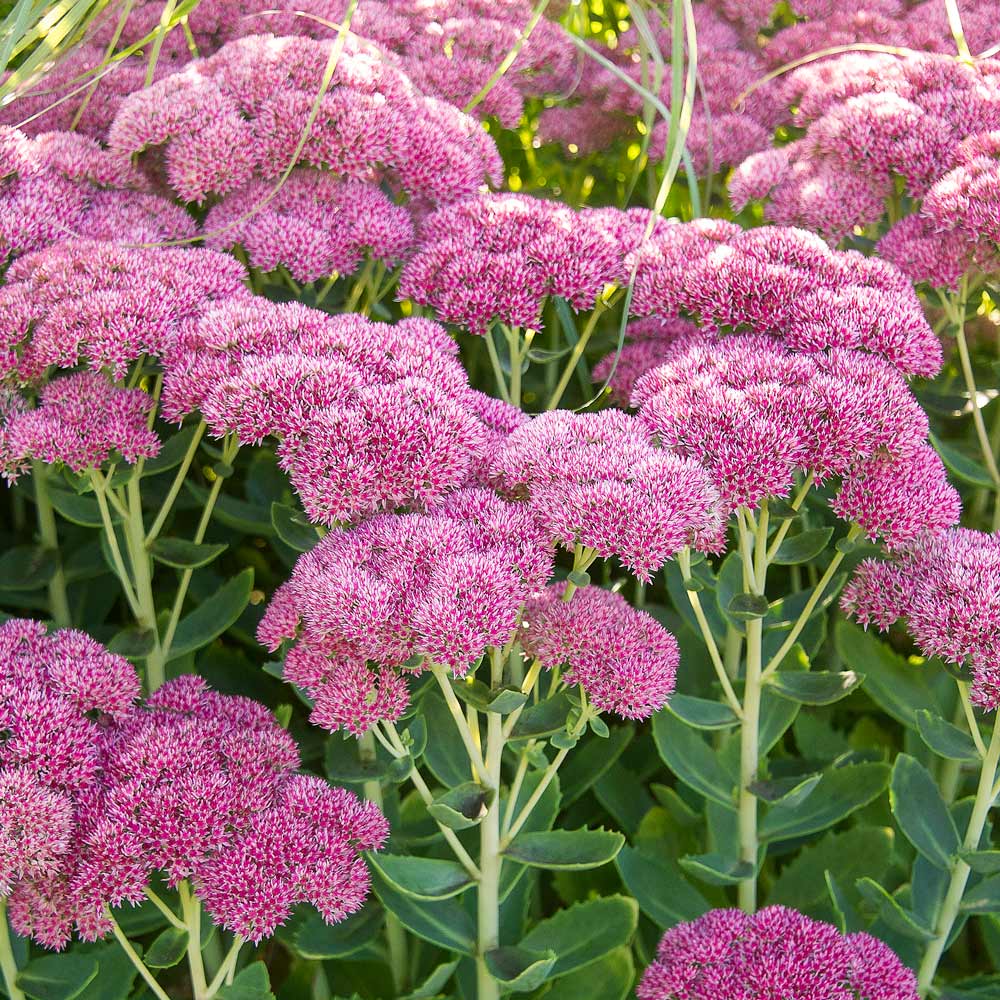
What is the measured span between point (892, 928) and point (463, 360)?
127cm

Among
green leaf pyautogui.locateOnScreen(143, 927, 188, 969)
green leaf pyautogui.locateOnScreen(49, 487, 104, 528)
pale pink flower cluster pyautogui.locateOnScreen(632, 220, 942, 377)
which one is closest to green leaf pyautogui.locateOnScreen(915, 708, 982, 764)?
pale pink flower cluster pyautogui.locateOnScreen(632, 220, 942, 377)

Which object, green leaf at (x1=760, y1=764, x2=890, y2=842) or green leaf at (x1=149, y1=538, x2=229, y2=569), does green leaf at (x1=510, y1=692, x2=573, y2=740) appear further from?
green leaf at (x1=149, y1=538, x2=229, y2=569)

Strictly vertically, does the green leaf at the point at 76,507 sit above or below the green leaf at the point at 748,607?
above

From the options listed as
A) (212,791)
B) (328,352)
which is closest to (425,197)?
(328,352)

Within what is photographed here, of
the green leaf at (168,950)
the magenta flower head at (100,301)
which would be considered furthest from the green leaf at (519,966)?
the magenta flower head at (100,301)

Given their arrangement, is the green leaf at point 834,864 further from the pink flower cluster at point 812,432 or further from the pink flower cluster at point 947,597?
the pink flower cluster at point 812,432

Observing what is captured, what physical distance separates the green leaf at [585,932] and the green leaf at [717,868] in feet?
0.30

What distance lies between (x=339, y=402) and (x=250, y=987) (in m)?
0.69

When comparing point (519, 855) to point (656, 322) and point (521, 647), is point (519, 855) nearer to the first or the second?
point (521, 647)

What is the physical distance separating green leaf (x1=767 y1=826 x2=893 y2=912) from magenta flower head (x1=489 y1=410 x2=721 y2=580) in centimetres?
57

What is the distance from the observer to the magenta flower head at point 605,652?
1.31m

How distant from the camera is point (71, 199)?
5.91 ft

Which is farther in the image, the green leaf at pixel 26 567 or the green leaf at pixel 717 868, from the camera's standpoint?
the green leaf at pixel 26 567

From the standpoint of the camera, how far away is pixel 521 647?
54.0 inches
